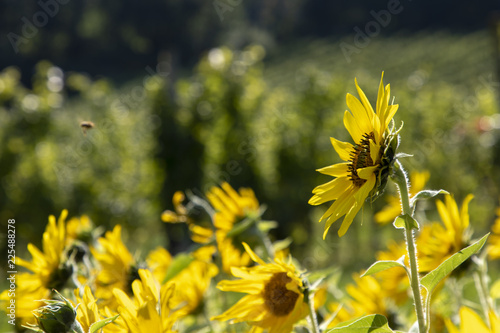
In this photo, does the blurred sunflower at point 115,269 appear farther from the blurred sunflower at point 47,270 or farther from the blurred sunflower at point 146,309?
the blurred sunflower at point 146,309

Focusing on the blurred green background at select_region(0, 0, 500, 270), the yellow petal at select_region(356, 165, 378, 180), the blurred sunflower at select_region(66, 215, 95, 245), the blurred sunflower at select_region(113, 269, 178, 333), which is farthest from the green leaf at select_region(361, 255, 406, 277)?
the blurred green background at select_region(0, 0, 500, 270)

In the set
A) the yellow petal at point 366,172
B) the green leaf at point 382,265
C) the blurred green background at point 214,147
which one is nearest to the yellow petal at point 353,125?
the yellow petal at point 366,172

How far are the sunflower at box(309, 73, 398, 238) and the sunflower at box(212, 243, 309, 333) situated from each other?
14 cm

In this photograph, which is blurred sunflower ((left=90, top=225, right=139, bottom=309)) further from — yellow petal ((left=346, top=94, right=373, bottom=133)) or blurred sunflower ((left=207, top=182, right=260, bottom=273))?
yellow petal ((left=346, top=94, right=373, bottom=133))

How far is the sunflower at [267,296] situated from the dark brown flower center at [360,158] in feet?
0.61

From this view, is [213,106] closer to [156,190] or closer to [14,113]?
[156,190]

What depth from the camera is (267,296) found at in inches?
36.9

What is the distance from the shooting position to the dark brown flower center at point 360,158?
852 mm

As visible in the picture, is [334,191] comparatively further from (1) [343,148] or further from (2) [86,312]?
(2) [86,312]

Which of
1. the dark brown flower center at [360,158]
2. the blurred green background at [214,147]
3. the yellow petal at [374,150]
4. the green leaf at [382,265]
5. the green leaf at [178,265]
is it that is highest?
the yellow petal at [374,150]

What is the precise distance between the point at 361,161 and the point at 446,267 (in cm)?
22

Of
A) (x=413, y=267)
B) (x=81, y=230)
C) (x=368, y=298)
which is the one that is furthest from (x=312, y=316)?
(x=81, y=230)

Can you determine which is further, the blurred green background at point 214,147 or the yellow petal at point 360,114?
the blurred green background at point 214,147

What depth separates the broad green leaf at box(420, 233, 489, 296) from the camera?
69 centimetres
